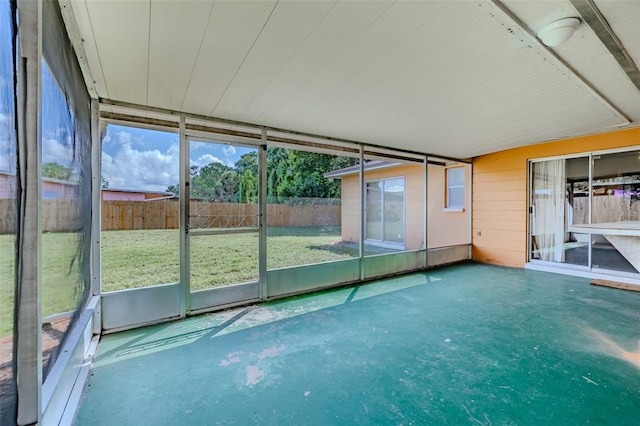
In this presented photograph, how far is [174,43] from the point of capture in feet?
6.39

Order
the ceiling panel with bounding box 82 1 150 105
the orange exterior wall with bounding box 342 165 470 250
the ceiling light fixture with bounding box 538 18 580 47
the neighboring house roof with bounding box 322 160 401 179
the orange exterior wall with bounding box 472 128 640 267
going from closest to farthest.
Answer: the ceiling panel with bounding box 82 1 150 105 → the ceiling light fixture with bounding box 538 18 580 47 → the orange exterior wall with bounding box 472 128 640 267 → the orange exterior wall with bounding box 342 165 470 250 → the neighboring house roof with bounding box 322 160 401 179

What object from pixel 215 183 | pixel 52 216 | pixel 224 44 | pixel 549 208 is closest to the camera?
pixel 52 216

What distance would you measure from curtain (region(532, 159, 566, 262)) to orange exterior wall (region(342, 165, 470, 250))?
1322mm

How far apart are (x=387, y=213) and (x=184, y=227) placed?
557cm

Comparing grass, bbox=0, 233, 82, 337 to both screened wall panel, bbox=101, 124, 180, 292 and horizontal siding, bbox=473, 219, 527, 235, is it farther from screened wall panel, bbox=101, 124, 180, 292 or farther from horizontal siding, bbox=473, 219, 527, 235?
horizontal siding, bbox=473, 219, 527, 235

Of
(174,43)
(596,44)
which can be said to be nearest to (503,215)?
(596,44)

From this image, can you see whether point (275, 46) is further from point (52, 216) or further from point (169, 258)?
point (169, 258)

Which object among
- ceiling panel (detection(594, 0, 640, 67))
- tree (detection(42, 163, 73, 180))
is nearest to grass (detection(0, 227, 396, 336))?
tree (detection(42, 163, 73, 180))

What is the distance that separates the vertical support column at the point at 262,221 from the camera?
12.4 ft

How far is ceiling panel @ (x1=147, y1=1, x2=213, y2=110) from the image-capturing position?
163cm

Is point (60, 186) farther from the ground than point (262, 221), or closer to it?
farther from the ground

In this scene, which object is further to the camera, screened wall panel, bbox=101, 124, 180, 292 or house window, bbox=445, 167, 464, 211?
house window, bbox=445, 167, 464, 211

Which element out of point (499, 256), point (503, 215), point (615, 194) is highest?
A: point (615, 194)

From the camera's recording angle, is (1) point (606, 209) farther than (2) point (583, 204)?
No
